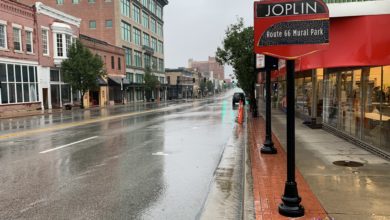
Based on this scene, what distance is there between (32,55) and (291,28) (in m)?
37.5

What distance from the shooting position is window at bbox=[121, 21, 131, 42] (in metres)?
64.3

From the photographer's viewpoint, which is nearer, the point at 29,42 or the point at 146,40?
the point at 29,42

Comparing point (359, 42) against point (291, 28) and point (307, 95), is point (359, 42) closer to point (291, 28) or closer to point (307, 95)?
point (291, 28)

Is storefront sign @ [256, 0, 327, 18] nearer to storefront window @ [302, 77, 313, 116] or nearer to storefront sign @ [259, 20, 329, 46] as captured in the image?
storefront sign @ [259, 20, 329, 46]

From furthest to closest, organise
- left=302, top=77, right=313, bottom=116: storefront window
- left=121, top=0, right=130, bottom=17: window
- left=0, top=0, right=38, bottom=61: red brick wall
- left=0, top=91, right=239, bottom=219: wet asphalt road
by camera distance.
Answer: left=121, top=0, right=130, bottom=17: window → left=0, top=0, right=38, bottom=61: red brick wall → left=302, top=77, right=313, bottom=116: storefront window → left=0, top=91, right=239, bottom=219: wet asphalt road

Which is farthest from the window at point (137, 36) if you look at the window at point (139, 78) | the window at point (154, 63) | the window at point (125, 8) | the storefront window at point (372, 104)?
the storefront window at point (372, 104)

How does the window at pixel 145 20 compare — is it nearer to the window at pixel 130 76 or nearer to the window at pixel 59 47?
the window at pixel 130 76

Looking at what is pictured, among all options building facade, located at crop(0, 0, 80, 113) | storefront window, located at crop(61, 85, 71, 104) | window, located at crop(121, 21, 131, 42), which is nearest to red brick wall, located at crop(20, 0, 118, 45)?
window, located at crop(121, 21, 131, 42)

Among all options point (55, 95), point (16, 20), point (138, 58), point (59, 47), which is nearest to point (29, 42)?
point (16, 20)

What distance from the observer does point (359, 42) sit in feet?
30.3

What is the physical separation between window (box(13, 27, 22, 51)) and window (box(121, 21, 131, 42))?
29.0m

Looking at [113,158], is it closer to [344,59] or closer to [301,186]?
[301,186]

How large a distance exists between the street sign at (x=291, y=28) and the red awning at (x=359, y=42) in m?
4.09

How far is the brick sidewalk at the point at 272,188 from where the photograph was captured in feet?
16.9
